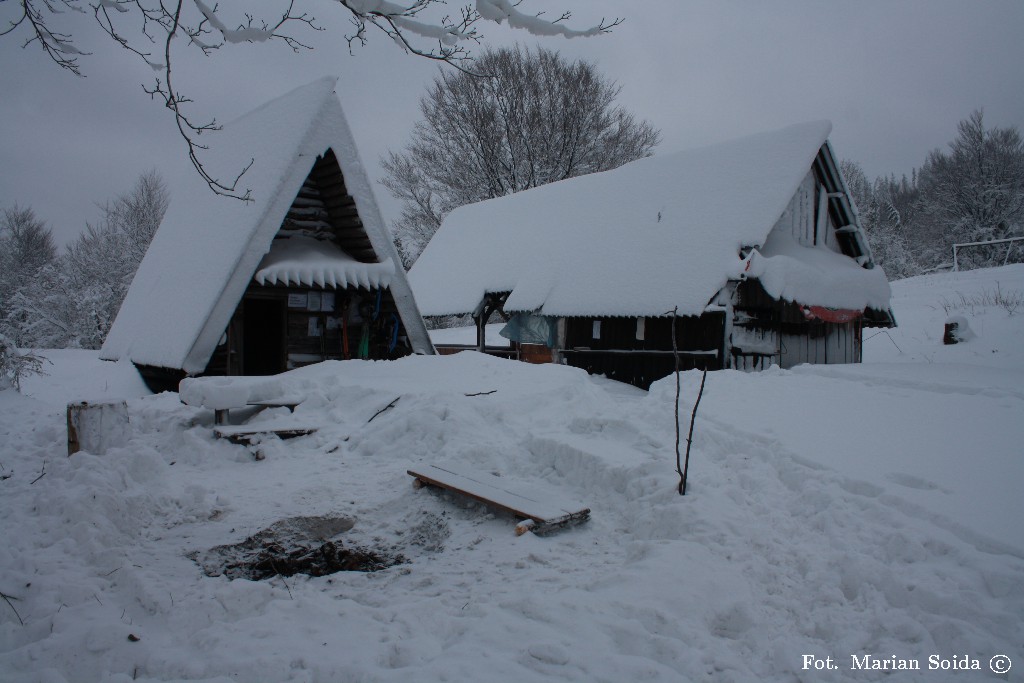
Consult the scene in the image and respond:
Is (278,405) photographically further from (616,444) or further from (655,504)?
(655,504)

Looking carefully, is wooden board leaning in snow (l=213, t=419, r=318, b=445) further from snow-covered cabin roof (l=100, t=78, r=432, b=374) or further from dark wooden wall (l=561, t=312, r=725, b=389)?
dark wooden wall (l=561, t=312, r=725, b=389)

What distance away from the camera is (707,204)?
13.0 metres

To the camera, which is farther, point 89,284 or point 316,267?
point 89,284

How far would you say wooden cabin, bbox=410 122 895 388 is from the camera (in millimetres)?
11539

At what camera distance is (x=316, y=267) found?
957 cm

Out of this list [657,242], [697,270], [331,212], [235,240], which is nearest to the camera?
[235,240]

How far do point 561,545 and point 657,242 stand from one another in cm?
1000

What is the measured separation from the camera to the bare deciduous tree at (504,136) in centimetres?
2641

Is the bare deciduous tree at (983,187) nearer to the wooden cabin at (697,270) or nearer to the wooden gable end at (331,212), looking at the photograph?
the wooden cabin at (697,270)

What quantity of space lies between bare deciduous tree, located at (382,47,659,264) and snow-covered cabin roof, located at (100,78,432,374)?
50.0 ft

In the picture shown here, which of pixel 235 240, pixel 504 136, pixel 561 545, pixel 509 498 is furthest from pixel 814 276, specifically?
pixel 504 136

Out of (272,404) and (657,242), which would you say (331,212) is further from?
(657,242)

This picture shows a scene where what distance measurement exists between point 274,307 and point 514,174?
629 inches

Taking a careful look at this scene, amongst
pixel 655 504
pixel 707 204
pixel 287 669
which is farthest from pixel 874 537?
pixel 707 204
